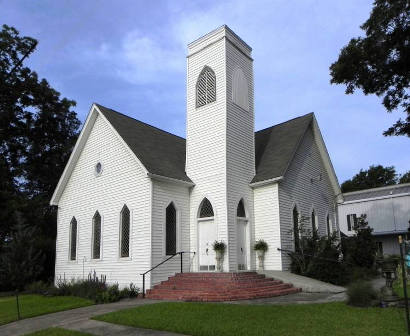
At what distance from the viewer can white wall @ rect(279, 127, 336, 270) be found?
19.2 metres

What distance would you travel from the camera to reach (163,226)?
694 inches

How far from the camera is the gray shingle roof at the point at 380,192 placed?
3831cm

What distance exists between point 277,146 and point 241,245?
6.07m

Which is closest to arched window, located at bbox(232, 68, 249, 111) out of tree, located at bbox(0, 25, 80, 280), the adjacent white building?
tree, located at bbox(0, 25, 80, 280)

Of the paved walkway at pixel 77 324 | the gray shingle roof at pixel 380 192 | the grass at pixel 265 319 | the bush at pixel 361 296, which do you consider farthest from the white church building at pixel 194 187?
the gray shingle roof at pixel 380 192

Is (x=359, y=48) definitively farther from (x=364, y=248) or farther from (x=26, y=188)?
(x=26, y=188)

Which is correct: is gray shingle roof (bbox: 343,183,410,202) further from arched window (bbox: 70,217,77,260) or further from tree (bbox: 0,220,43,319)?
tree (bbox: 0,220,43,319)

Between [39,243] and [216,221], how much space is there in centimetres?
1293

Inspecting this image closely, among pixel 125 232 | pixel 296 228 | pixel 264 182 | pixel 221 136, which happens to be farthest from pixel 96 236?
pixel 296 228

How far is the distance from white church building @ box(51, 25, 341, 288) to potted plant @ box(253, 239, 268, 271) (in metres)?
0.25

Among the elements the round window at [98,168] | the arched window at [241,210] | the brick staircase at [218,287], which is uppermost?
the round window at [98,168]

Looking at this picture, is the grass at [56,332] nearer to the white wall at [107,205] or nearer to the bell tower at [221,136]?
the white wall at [107,205]

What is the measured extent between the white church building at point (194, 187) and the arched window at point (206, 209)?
47mm

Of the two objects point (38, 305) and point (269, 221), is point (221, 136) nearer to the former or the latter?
point (269, 221)
